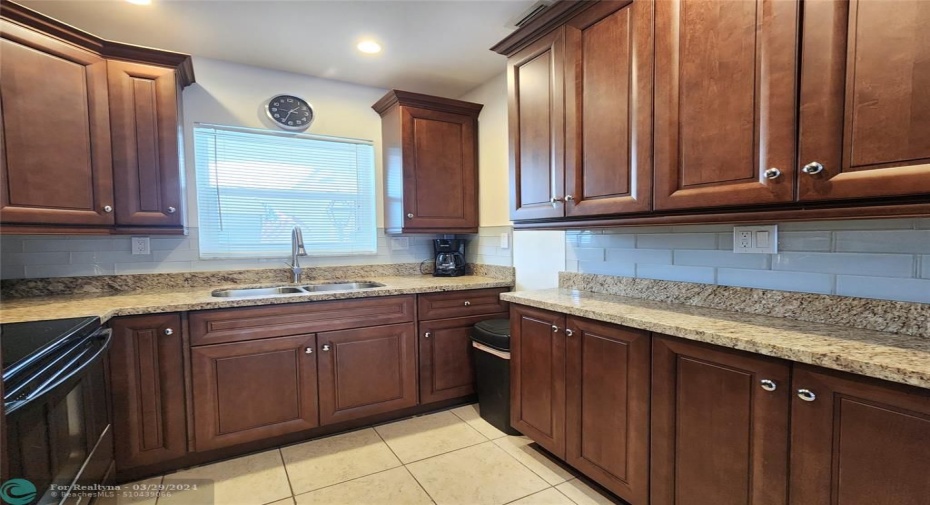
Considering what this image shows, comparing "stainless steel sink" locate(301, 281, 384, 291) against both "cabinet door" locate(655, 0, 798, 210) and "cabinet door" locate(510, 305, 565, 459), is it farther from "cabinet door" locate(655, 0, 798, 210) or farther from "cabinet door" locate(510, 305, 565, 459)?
"cabinet door" locate(655, 0, 798, 210)

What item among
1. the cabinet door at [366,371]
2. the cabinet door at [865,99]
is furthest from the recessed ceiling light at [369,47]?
the cabinet door at [865,99]

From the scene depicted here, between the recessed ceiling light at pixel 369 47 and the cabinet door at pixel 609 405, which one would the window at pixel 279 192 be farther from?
the cabinet door at pixel 609 405

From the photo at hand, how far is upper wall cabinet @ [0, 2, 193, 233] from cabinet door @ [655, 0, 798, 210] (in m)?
2.50

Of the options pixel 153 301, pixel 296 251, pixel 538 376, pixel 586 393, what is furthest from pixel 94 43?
pixel 586 393

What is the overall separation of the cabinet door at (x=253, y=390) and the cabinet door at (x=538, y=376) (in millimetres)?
1162

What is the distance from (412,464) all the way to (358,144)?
7.55 feet

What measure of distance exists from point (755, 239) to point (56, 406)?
248 centimetres

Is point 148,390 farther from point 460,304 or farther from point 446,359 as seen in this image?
point 460,304

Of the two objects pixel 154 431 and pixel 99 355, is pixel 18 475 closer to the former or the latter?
pixel 99 355

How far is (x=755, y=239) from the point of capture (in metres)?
1.57

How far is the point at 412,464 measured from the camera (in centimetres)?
210

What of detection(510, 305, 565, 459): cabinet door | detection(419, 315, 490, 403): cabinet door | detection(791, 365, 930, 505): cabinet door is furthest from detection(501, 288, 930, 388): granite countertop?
detection(419, 315, 490, 403): cabinet door

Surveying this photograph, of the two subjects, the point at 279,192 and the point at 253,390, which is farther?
the point at 279,192

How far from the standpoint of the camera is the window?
2.69 m
